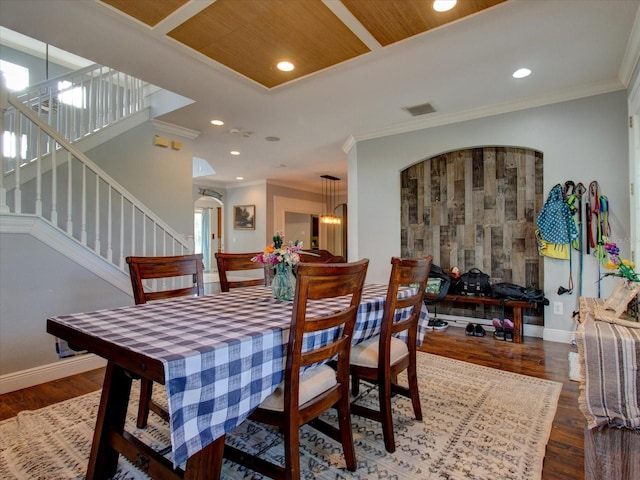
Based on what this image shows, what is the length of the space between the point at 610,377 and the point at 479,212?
10.9 feet

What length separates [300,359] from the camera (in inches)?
49.3

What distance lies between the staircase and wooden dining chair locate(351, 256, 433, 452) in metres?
2.49

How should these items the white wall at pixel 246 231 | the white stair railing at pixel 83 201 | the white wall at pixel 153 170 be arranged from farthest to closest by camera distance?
1. the white wall at pixel 246 231
2. the white wall at pixel 153 170
3. the white stair railing at pixel 83 201

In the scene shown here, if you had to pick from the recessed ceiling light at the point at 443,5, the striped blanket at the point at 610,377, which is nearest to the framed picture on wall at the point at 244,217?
the recessed ceiling light at the point at 443,5

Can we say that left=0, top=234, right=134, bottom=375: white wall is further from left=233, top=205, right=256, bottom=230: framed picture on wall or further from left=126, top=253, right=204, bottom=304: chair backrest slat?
left=233, top=205, right=256, bottom=230: framed picture on wall

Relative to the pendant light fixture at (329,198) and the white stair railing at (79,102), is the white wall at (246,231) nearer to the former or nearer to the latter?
the pendant light fixture at (329,198)

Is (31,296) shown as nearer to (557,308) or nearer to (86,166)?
(86,166)

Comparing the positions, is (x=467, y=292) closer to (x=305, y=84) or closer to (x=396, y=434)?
(x=396, y=434)

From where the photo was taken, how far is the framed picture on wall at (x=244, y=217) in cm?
849

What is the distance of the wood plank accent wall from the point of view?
3869mm

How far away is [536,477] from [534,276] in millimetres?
2793

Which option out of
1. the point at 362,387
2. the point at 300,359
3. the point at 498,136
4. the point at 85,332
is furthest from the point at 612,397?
the point at 498,136

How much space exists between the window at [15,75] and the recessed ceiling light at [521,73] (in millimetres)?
7038

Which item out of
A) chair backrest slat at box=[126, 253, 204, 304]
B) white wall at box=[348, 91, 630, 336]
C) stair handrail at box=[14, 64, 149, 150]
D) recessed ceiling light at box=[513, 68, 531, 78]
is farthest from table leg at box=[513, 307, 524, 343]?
stair handrail at box=[14, 64, 149, 150]
